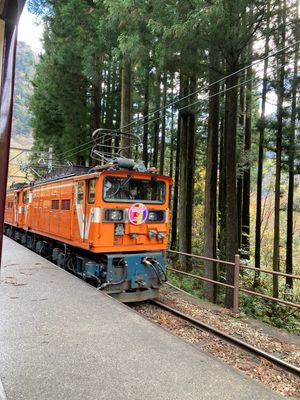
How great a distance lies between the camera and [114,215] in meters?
8.21

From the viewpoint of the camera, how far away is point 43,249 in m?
13.5

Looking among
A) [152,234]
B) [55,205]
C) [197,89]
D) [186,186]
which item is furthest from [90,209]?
[186,186]

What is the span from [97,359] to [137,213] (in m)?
Answer: 4.38

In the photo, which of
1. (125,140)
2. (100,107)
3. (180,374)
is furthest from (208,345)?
(100,107)

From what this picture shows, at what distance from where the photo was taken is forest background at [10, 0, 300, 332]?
8500 mm

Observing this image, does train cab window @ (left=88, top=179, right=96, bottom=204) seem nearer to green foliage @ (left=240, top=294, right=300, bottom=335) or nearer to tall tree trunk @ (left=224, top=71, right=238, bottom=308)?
tall tree trunk @ (left=224, top=71, right=238, bottom=308)

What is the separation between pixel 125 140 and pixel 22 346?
894 cm

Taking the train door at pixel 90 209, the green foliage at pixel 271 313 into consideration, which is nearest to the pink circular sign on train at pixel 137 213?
the train door at pixel 90 209

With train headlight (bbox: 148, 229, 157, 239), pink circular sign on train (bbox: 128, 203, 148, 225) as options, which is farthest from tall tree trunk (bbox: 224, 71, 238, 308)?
pink circular sign on train (bbox: 128, 203, 148, 225)

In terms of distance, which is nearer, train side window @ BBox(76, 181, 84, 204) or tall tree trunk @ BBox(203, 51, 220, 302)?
train side window @ BBox(76, 181, 84, 204)

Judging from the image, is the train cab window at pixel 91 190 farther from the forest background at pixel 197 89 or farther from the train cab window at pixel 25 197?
the train cab window at pixel 25 197

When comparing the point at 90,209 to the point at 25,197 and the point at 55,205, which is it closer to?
the point at 55,205

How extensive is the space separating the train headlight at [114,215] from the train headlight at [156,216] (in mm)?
814

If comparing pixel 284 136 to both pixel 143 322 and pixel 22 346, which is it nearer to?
pixel 143 322
